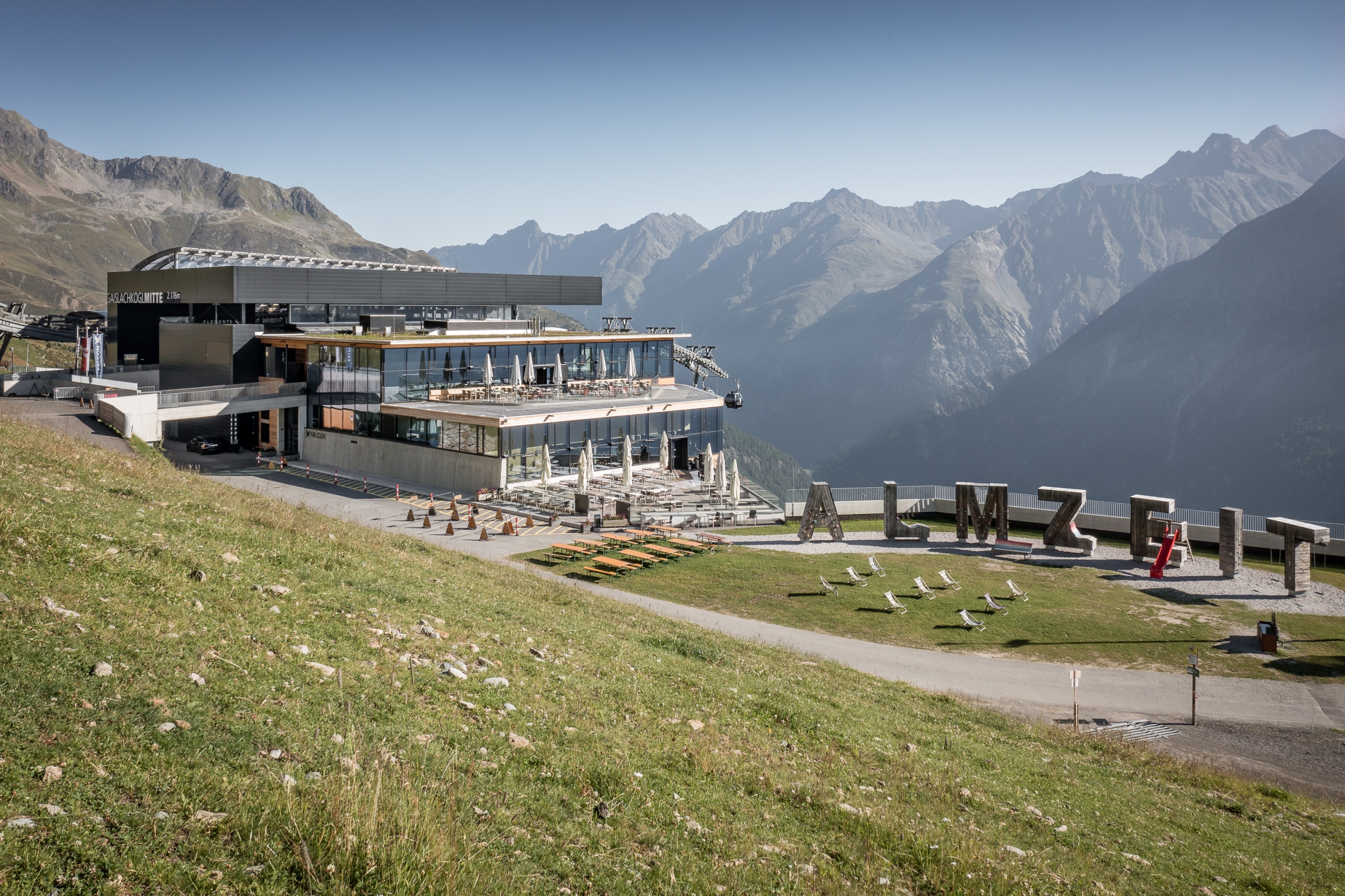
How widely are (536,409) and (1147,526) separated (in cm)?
2985

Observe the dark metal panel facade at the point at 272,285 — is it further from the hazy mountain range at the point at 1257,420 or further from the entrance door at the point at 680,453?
the hazy mountain range at the point at 1257,420

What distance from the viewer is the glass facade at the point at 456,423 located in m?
44.6

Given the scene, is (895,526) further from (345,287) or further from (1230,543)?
(345,287)

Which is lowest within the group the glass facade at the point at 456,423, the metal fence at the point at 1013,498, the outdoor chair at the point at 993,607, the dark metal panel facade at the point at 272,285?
the outdoor chair at the point at 993,607

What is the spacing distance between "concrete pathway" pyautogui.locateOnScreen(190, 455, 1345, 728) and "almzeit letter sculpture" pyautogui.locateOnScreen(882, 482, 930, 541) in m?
15.0

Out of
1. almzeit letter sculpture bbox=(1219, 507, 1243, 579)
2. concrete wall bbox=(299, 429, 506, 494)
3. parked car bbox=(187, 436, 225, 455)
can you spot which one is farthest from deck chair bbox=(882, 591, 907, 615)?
parked car bbox=(187, 436, 225, 455)

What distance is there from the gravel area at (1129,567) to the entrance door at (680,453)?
17.7 m

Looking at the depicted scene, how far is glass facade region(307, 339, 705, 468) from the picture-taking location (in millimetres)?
44625

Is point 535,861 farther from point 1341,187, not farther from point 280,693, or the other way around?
point 1341,187

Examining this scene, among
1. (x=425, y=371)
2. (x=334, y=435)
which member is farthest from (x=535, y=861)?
(x=334, y=435)

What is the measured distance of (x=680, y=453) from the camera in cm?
5597

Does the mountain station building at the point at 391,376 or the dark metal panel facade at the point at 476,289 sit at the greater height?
the dark metal panel facade at the point at 476,289

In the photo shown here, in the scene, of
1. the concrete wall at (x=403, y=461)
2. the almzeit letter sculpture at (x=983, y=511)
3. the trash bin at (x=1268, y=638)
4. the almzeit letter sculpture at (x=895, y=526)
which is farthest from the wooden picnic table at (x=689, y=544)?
the trash bin at (x=1268, y=638)

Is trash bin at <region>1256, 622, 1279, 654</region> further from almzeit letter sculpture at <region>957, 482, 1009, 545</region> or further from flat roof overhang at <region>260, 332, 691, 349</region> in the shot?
flat roof overhang at <region>260, 332, 691, 349</region>
